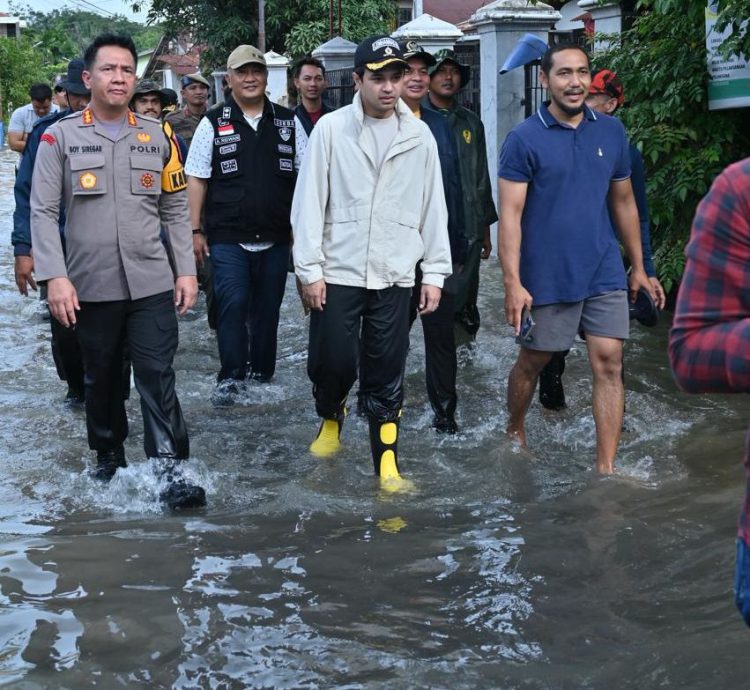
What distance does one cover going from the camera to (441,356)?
7.07m

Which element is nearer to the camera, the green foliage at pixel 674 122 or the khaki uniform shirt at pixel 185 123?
the green foliage at pixel 674 122

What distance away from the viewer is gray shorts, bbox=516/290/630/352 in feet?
19.7

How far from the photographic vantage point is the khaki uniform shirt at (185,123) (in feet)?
35.3

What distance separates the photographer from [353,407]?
794 cm

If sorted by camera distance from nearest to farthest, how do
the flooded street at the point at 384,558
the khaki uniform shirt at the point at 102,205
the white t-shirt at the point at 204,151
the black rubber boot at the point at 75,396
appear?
the flooded street at the point at 384,558 < the khaki uniform shirt at the point at 102,205 < the white t-shirt at the point at 204,151 < the black rubber boot at the point at 75,396

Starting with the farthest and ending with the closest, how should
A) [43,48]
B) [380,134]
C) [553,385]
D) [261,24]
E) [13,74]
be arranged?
[43,48] < [13,74] < [261,24] < [553,385] < [380,134]

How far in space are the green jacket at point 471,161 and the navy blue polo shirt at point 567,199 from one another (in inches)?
48.9

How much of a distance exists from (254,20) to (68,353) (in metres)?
25.8

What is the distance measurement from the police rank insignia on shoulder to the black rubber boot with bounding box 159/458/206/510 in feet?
4.23

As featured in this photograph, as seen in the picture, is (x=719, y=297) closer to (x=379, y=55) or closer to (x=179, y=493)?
(x=379, y=55)

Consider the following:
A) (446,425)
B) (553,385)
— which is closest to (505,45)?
(553,385)

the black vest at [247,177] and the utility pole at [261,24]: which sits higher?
the utility pole at [261,24]

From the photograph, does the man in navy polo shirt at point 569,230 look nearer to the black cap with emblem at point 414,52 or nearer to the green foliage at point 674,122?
the black cap with emblem at point 414,52

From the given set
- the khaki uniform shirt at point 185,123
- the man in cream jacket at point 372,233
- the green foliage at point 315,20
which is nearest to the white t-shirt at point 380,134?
the man in cream jacket at point 372,233
